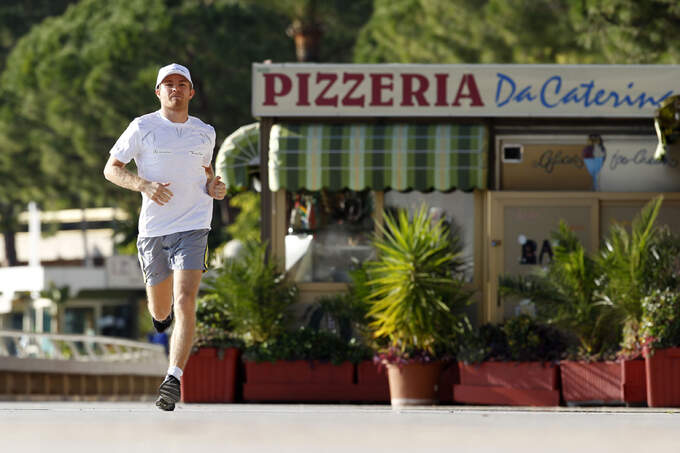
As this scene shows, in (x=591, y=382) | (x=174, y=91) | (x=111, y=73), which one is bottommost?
(x=591, y=382)

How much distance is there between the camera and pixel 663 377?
41.8 feet

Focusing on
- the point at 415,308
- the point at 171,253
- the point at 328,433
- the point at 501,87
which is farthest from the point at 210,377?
the point at 328,433

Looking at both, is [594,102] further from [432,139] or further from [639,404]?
[639,404]

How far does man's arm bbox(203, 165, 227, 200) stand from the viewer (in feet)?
29.2

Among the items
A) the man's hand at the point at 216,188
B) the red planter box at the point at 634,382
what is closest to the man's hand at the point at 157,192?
the man's hand at the point at 216,188

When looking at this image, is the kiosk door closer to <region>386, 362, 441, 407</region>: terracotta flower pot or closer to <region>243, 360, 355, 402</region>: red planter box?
<region>386, 362, 441, 407</region>: terracotta flower pot

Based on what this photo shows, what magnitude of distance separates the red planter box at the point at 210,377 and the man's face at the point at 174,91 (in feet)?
18.6

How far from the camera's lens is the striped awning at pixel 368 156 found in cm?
1477

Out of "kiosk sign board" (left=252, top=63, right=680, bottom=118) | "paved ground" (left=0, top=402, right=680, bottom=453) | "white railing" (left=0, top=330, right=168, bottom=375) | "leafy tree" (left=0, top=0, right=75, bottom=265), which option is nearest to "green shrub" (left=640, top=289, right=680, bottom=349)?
"kiosk sign board" (left=252, top=63, right=680, bottom=118)

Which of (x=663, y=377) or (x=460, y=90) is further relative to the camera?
(x=460, y=90)

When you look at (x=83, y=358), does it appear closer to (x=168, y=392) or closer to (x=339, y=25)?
(x=339, y=25)

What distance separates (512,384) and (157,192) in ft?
18.8

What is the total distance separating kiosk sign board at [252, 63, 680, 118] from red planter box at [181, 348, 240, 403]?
7.72ft

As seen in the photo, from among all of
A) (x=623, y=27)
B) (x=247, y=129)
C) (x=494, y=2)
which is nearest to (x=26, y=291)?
(x=494, y=2)
